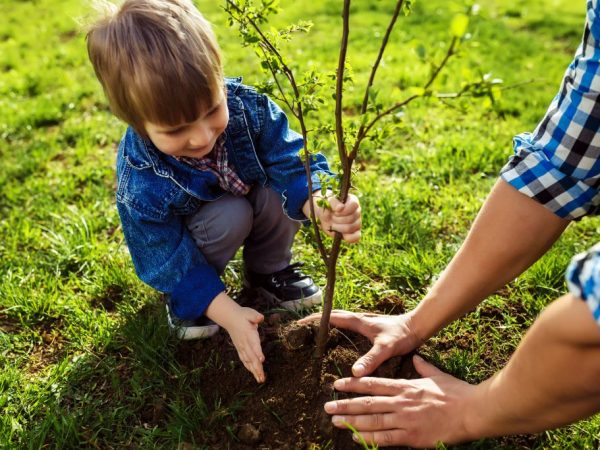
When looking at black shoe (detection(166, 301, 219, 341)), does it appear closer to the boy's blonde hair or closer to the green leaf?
the boy's blonde hair

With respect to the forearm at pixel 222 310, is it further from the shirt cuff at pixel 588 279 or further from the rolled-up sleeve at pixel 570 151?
the shirt cuff at pixel 588 279

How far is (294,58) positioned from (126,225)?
12.7 feet

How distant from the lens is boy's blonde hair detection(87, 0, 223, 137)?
6.26 feet

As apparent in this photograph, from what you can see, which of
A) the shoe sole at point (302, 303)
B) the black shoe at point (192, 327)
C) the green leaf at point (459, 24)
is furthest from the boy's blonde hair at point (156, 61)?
the green leaf at point (459, 24)

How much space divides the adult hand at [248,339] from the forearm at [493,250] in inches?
22.7

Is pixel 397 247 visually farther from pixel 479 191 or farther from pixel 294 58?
pixel 294 58

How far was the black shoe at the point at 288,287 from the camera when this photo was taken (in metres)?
2.51

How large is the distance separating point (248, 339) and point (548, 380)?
1043 millimetres

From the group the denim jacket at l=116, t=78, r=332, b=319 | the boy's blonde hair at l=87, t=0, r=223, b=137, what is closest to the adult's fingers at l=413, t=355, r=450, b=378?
the denim jacket at l=116, t=78, r=332, b=319

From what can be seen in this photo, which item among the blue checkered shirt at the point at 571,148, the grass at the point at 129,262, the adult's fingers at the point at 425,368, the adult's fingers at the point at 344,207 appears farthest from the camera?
the grass at the point at 129,262

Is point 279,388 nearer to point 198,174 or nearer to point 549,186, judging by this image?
point 198,174

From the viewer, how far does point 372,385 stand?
75.7 inches

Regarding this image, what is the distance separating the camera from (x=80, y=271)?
9.49ft

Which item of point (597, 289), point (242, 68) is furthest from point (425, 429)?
point (242, 68)
